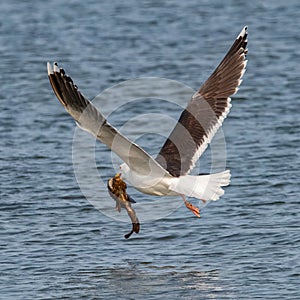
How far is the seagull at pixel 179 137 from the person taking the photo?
7781 millimetres

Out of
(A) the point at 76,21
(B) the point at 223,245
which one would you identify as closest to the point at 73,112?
(B) the point at 223,245

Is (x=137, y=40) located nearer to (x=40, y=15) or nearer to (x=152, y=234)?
(x=40, y=15)

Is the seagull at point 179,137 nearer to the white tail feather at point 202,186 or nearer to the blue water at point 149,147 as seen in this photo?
the white tail feather at point 202,186

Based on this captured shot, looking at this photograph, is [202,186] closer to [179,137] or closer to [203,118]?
[179,137]

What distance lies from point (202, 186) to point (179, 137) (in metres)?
1.07

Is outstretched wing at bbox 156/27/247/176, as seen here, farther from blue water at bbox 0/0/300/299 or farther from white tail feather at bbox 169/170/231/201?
blue water at bbox 0/0/300/299

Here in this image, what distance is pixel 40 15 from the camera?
2302cm

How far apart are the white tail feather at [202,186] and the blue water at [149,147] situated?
0.75m

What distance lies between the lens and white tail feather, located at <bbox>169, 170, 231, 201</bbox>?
8367mm

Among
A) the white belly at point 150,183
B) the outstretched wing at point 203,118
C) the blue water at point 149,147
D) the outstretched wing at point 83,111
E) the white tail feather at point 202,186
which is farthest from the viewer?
the outstretched wing at point 203,118

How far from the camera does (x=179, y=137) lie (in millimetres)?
9461

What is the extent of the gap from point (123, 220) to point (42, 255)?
1.34 metres

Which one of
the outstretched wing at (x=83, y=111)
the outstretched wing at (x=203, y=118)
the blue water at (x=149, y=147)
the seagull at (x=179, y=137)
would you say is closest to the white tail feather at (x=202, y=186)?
the seagull at (x=179, y=137)

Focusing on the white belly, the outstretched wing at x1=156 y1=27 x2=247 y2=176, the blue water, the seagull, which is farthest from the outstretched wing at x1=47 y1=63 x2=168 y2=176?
the blue water
